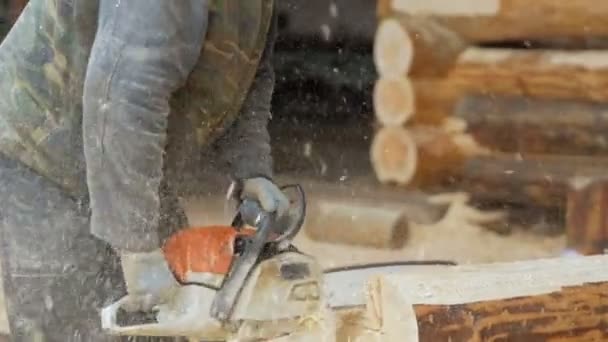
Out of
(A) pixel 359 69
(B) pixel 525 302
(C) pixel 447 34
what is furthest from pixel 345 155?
(B) pixel 525 302

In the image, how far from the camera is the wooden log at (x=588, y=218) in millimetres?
3771

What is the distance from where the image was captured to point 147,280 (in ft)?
6.07

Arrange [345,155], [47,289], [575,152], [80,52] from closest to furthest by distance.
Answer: [80,52] < [47,289] < [575,152] < [345,155]

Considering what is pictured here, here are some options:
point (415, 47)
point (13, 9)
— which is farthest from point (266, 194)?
point (13, 9)

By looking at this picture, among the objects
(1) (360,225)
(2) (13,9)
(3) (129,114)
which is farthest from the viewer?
(2) (13,9)

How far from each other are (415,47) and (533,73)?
1.71 feet

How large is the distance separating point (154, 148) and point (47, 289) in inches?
19.1

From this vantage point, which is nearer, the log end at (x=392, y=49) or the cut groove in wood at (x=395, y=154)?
the log end at (x=392, y=49)

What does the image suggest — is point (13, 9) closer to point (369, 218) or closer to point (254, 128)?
point (369, 218)

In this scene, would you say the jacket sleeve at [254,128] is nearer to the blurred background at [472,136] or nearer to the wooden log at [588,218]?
the wooden log at [588,218]

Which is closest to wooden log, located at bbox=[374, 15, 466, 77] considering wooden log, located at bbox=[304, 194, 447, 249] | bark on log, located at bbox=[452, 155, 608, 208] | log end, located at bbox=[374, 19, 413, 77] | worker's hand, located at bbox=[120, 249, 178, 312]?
log end, located at bbox=[374, 19, 413, 77]

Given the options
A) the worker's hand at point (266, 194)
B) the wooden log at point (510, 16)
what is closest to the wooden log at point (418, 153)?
the wooden log at point (510, 16)

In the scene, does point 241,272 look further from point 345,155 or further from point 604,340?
point 345,155

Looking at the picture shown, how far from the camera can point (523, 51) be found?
454cm
